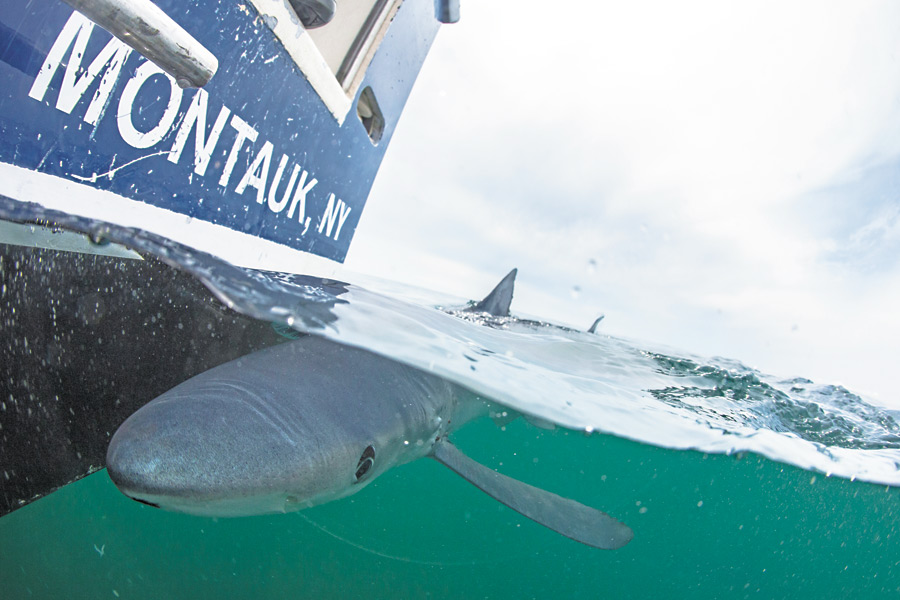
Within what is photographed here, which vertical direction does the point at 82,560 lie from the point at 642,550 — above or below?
above

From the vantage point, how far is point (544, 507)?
12.0 ft

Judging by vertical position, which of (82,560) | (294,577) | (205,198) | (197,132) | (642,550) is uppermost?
(197,132)

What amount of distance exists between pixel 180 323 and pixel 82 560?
9997mm

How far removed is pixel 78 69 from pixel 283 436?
6.72 ft

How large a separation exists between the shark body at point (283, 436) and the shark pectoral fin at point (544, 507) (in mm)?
17

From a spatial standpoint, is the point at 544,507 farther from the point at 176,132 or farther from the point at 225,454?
the point at 176,132

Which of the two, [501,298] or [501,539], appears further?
[501,539]

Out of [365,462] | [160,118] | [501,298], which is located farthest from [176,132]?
[501,298]

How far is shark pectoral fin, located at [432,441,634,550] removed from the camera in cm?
348

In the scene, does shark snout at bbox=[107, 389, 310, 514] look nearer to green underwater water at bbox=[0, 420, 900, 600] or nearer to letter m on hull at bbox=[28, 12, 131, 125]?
letter m on hull at bbox=[28, 12, 131, 125]

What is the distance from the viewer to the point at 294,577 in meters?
9.05

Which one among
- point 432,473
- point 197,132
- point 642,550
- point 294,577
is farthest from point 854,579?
point 197,132

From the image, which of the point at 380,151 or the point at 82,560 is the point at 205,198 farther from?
the point at 82,560

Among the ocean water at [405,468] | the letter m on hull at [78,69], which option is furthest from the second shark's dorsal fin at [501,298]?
the letter m on hull at [78,69]
